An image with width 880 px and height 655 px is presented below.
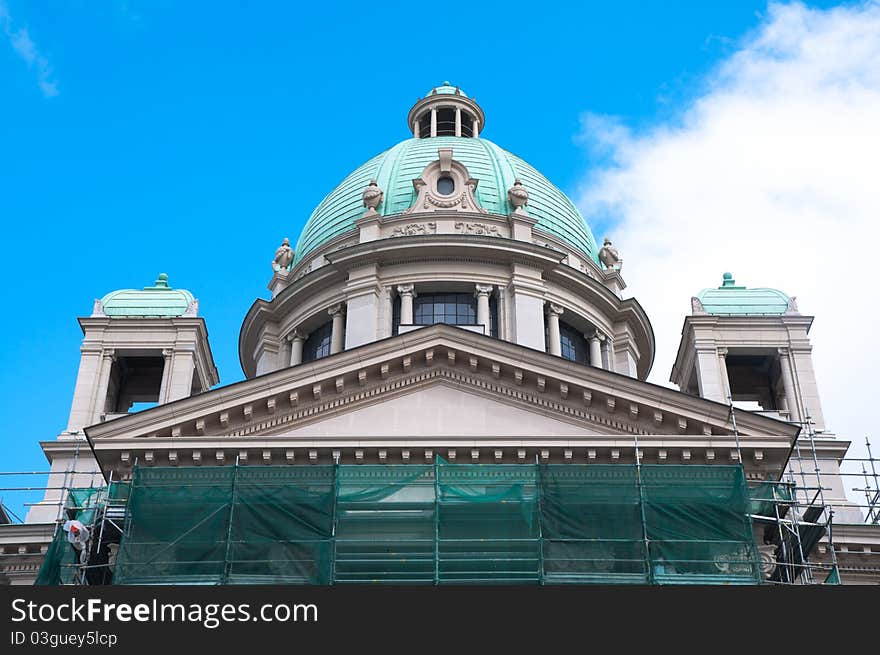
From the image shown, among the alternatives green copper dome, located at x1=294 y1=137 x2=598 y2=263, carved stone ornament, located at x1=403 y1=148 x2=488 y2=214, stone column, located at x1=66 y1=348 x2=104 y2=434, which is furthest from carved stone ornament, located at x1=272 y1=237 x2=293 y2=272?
stone column, located at x1=66 y1=348 x2=104 y2=434

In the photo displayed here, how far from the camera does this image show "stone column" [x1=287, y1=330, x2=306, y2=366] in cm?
4694

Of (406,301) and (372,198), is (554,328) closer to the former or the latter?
(406,301)

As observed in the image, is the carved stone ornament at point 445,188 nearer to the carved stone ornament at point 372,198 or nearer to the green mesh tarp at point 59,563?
the carved stone ornament at point 372,198

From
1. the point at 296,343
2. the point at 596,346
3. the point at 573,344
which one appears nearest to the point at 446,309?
the point at 573,344

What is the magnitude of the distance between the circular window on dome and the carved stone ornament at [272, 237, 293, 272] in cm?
693

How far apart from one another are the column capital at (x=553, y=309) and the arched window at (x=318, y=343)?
763 cm

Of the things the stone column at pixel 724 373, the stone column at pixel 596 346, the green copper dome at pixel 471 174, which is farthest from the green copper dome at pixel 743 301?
the green copper dome at pixel 471 174

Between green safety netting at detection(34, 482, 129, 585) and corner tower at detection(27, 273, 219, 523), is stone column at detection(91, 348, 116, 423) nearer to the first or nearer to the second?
corner tower at detection(27, 273, 219, 523)

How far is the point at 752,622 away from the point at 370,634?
6.60 m

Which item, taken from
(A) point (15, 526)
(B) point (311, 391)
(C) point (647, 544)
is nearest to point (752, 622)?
(C) point (647, 544)

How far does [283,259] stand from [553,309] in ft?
39.4

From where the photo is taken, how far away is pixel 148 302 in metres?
42.5

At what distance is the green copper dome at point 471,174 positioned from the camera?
165ft

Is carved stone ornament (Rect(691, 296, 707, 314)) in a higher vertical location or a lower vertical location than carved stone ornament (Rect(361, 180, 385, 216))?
lower
